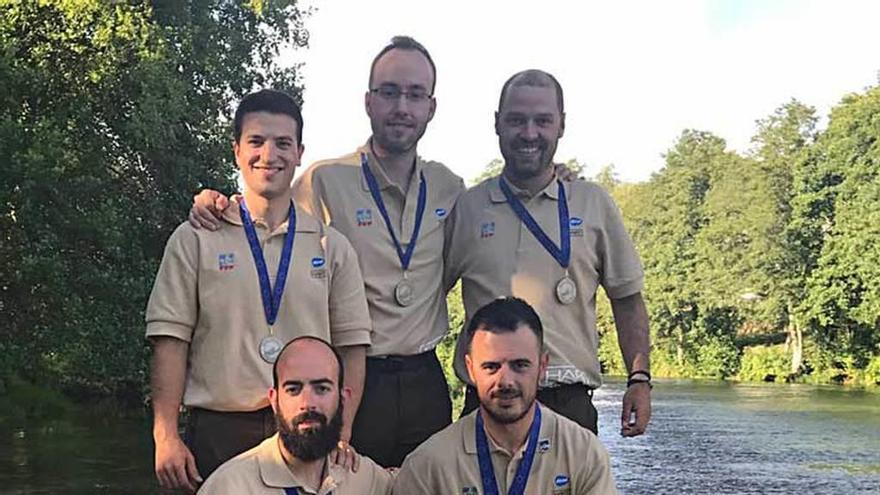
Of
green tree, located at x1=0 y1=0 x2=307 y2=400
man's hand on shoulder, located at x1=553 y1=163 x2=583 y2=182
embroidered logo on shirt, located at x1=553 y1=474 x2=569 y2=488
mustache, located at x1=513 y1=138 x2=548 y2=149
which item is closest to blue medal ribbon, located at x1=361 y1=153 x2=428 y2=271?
mustache, located at x1=513 y1=138 x2=548 y2=149

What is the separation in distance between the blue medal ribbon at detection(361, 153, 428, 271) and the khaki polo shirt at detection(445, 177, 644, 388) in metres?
0.21

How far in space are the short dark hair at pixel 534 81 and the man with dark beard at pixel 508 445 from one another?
134 centimetres

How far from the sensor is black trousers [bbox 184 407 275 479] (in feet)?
16.4

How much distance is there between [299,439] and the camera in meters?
4.46

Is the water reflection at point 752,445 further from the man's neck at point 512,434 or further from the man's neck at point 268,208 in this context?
the man's neck at point 268,208

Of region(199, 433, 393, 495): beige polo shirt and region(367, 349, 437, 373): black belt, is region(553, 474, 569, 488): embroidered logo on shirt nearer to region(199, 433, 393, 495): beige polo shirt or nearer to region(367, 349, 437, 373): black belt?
region(199, 433, 393, 495): beige polo shirt

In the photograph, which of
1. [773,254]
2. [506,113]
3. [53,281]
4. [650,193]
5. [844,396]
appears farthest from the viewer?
[650,193]

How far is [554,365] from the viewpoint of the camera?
5.57m

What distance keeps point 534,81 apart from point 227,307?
6.35 ft

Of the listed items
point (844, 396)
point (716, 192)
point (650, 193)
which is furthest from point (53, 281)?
point (650, 193)

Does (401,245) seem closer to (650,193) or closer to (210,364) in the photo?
(210,364)

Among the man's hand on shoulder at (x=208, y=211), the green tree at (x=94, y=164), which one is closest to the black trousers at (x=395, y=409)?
the man's hand on shoulder at (x=208, y=211)

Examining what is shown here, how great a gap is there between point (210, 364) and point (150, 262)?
1395 cm

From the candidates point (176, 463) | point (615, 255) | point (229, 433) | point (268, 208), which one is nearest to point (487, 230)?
point (615, 255)
